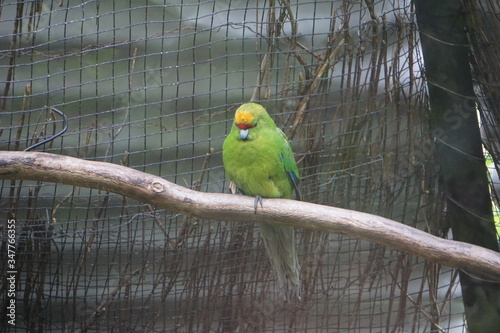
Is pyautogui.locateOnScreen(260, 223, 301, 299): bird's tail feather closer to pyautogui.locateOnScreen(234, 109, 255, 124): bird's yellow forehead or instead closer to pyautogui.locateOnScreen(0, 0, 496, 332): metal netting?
pyautogui.locateOnScreen(0, 0, 496, 332): metal netting

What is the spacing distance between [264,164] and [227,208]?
354 mm

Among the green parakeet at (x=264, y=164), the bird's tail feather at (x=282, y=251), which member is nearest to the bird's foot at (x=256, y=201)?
the green parakeet at (x=264, y=164)

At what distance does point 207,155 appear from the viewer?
3.13 m

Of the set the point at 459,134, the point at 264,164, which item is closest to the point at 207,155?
the point at 264,164

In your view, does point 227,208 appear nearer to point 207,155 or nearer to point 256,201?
point 256,201

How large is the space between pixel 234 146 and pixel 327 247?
981mm

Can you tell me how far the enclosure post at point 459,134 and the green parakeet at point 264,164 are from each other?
0.75 m

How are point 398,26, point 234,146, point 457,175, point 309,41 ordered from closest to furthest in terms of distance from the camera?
point 234,146 < point 457,175 < point 398,26 < point 309,41

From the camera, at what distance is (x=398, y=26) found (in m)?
3.08

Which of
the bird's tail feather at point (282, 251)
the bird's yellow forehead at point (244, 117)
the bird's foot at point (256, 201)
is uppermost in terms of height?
the bird's yellow forehead at point (244, 117)

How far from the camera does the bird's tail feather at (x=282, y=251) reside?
8.95ft

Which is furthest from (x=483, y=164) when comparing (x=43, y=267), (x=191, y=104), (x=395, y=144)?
(x=43, y=267)

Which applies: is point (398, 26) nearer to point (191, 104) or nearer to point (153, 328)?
point (191, 104)

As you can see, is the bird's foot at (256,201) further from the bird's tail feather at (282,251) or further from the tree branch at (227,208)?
the bird's tail feather at (282,251)
